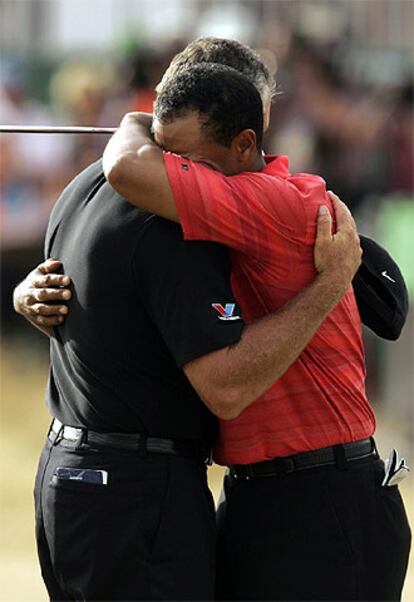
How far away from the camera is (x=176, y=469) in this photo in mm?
3646

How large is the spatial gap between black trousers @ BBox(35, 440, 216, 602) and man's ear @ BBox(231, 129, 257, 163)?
0.83 m

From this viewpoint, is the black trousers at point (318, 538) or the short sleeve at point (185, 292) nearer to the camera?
the short sleeve at point (185, 292)

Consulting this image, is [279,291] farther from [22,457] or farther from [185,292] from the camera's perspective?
[22,457]

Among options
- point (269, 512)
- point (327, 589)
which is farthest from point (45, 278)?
point (327, 589)

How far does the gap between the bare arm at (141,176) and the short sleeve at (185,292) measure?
0.21 ft

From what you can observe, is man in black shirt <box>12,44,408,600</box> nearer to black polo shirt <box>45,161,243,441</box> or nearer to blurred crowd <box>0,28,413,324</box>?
black polo shirt <box>45,161,243,441</box>

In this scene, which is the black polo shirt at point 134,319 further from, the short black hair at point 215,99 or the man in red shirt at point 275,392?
the short black hair at point 215,99

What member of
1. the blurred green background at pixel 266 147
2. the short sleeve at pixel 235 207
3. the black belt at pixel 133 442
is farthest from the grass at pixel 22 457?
the short sleeve at pixel 235 207

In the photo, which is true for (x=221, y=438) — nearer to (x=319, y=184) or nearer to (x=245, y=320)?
(x=245, y=320)

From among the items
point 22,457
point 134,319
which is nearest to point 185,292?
point 134,319

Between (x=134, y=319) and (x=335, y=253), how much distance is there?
56 centimetres

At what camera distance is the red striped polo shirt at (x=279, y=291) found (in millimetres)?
3490

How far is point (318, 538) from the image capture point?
3.70m

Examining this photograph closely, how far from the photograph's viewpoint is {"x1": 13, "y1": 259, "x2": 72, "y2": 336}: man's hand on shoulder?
3.74m
